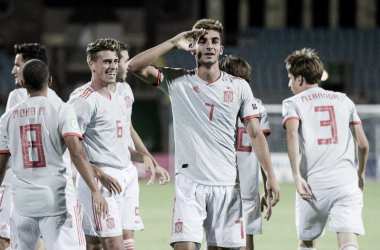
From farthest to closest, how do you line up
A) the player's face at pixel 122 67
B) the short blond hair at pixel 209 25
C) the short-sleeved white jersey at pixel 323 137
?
the player's face at pixel 122 67, the short-sleeved white jersey at pixel 323 137, the short blond hair at pixel 209 25

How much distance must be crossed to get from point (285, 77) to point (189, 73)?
75.3 ft

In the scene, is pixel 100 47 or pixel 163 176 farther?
pixel 163 176

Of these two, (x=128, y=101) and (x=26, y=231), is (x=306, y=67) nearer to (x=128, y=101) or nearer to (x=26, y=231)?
(x=128, y=101)

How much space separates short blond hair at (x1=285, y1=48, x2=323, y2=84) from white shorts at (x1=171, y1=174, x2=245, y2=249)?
4.42 feet

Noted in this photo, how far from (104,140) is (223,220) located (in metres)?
1.34

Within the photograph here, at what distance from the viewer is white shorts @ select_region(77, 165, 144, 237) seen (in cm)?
528

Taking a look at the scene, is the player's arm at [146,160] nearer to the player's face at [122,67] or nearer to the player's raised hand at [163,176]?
the player's raised hand at [163,176]

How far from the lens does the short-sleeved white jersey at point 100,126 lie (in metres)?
5.28

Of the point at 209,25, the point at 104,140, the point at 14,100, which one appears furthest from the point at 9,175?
the point at 209,25

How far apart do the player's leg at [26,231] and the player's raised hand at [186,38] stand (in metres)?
1.78

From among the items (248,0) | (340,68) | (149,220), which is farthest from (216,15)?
(149,220)

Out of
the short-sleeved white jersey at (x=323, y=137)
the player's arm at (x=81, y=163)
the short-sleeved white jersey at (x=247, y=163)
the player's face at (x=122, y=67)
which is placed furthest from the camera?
the player's face at (x=122, y=67)

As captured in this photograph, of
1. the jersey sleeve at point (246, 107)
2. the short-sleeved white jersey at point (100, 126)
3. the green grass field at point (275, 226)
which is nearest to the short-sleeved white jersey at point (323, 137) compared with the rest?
the jersey sleeve at point (246, 107)

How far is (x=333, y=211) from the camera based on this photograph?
5.30 metres
